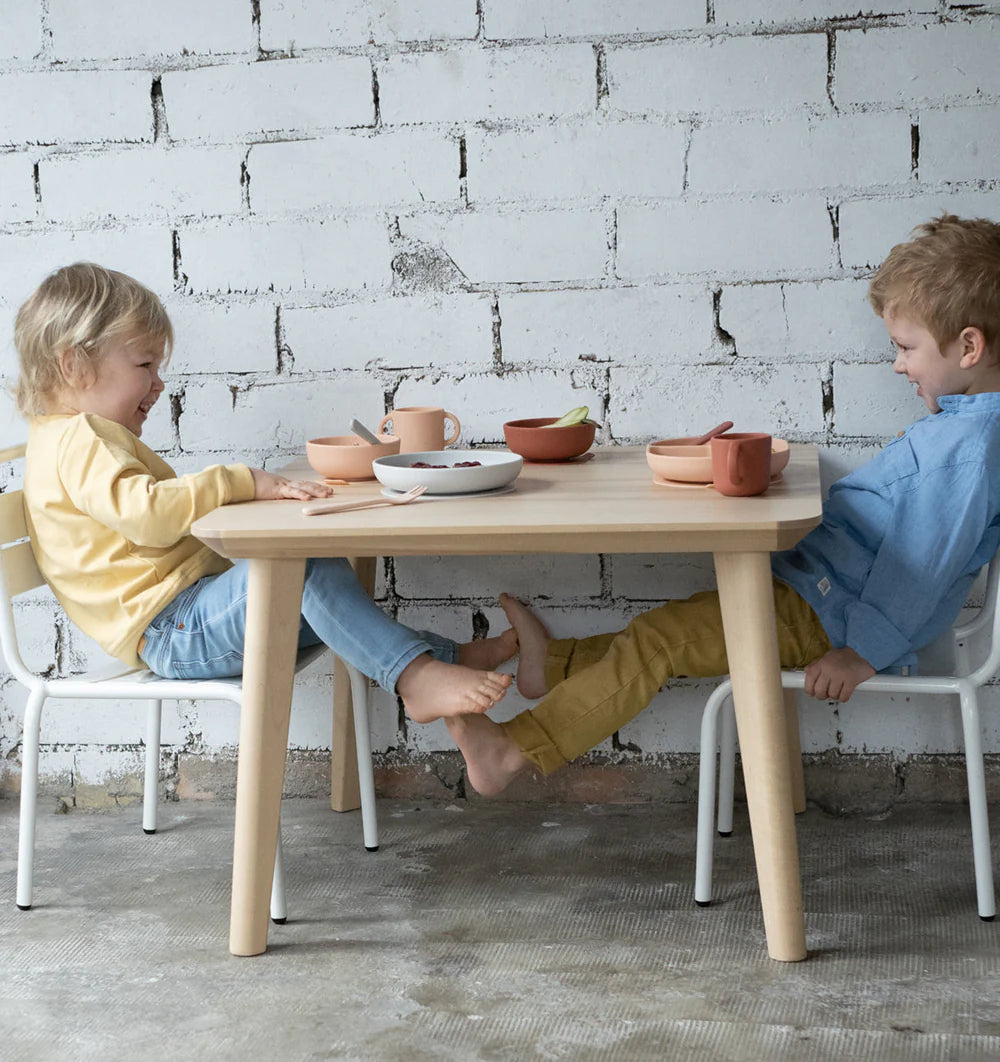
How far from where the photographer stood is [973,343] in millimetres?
2018

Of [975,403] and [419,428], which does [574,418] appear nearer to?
[419,428]

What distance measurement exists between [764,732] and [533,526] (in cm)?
45

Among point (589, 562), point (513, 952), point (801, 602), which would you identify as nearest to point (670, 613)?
point (801, 602)

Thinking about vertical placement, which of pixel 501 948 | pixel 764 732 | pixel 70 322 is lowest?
pixel 501 948

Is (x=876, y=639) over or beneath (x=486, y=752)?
over

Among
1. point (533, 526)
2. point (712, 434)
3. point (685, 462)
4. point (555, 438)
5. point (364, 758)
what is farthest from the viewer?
point (364, 758)

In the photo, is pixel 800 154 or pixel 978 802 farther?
pixel 800 154

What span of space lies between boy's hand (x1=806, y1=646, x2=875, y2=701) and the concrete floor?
14.5 inches

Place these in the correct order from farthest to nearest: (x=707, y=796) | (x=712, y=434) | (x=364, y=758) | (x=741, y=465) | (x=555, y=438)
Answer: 1. (x=364, y=758)
2. (x=555, y=438)
3. (x=712, y=434)
4. (x=707, y=796)
5. (x=741, y=465)

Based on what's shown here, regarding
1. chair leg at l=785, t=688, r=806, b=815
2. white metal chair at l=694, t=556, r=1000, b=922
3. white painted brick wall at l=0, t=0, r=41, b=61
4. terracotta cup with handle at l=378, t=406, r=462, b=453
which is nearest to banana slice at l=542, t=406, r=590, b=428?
terracotta cup with handle at l=378, t=406, r=462, b=453

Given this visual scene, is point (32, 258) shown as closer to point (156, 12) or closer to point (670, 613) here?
point (156, 12)

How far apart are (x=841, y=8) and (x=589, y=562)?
3.67ft

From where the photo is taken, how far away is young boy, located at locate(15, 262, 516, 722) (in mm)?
1890


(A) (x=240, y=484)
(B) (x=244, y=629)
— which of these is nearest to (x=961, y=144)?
(A) (x=240, y=484)
